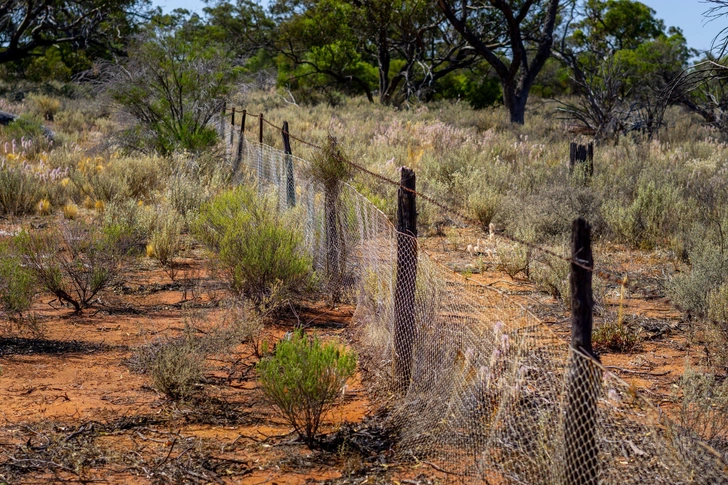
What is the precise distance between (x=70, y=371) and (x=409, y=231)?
2791 mm

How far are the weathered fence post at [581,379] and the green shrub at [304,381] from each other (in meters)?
1.67

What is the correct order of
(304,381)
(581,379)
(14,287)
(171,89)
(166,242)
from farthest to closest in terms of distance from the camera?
1. (171,89)
2. (166,242)
3. (14,287)
4. (304,381)
5. (581,379)

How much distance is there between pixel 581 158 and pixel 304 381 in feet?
29.6

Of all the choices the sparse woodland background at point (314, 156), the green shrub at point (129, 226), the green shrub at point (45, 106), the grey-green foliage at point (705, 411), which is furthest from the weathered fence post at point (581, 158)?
the green shrub at point (45, 106)

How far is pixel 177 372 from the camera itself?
199 inches

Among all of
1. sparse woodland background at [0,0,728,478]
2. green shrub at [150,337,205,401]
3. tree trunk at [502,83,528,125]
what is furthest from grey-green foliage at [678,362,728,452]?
tree trunk at [502,83,528,125]

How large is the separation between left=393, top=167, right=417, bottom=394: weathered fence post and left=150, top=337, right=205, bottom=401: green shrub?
141cm

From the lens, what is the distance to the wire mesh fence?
328 centimetres

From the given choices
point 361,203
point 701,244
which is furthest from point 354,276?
point 701,244

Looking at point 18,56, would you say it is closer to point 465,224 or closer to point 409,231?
point 465,224

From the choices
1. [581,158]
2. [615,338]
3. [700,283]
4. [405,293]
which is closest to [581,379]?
[405,293]

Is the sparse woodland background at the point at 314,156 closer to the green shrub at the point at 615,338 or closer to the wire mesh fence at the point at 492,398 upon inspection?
the green shrub at the point at 615,338

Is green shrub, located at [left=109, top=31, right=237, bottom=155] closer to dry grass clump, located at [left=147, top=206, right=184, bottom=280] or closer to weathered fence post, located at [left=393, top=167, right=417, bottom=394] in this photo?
dry grass clump, located at [left=147, top=206, right=184, bottom=280]

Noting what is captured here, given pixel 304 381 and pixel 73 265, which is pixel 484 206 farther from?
pixel 304 381
